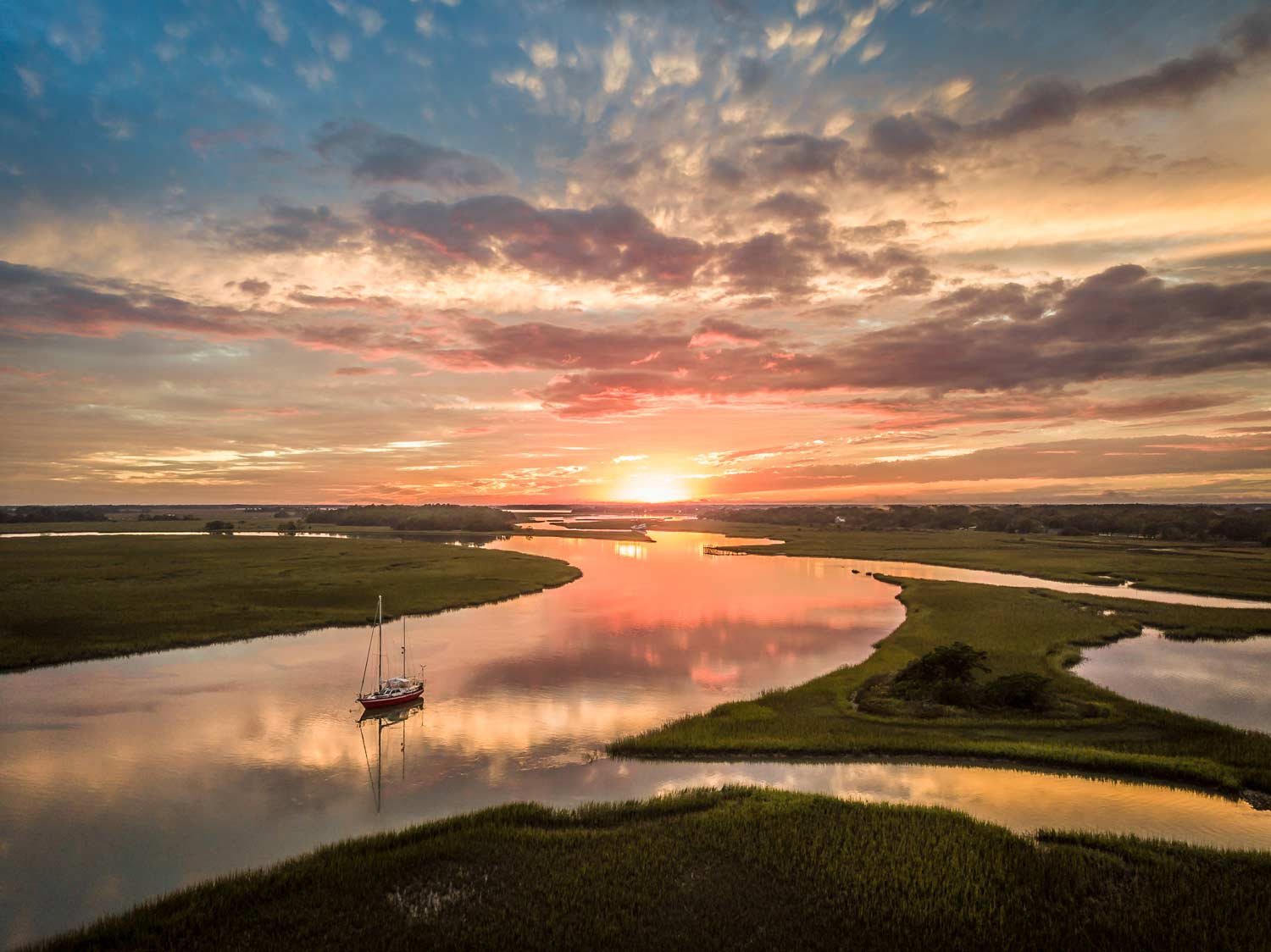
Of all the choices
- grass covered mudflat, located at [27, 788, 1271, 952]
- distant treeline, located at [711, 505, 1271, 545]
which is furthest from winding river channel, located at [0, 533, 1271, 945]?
distant treeline, located at [711, 505, 1271, 545]

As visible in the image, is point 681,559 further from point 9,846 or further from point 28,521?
point 28,521

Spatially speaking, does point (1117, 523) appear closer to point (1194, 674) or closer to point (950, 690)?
point (1194, 674)

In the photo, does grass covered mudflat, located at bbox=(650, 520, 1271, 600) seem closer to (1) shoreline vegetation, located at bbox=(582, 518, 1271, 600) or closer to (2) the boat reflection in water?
(1) shoreline vegetation, located at bbox=(582, 518, 1271, 600)

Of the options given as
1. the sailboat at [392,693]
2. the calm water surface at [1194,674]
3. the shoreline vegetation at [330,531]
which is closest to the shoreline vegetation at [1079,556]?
the calm water surface at [1194,674]

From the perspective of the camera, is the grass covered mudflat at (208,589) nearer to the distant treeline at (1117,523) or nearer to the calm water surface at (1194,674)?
the calm water surface at (1194,674)

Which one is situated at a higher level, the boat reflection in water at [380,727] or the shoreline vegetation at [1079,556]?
the shoreline vegetation at [1079,556]

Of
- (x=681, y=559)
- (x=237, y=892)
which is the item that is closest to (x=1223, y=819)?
(x=237, y=892)
